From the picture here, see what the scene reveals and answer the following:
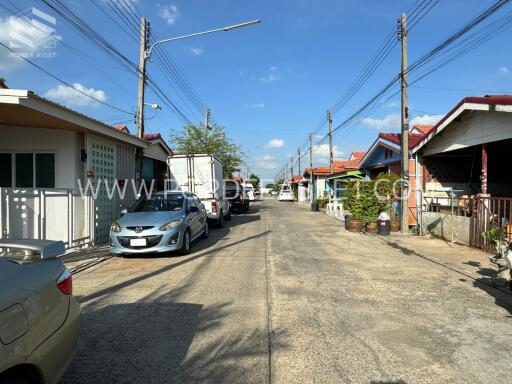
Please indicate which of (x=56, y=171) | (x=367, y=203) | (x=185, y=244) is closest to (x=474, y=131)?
(x=367, y=203)

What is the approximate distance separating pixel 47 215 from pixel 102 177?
3141mm

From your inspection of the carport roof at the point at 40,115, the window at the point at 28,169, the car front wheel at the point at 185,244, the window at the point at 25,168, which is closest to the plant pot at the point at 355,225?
the car front wheel at the point at 185,244

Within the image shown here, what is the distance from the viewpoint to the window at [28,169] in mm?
11281

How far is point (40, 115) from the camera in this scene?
9.06 metres

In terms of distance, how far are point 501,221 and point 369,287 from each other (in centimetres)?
587

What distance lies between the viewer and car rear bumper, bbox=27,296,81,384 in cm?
255

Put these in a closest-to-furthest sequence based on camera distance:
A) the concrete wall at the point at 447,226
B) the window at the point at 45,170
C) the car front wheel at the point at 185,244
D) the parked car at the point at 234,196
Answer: the car front wheel at the point at 185,244 → the window at the point at 45,170 → the concrete wall at the point at 447,226 → the parked car at the point at 234,196

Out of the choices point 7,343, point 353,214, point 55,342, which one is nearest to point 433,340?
point 55,342

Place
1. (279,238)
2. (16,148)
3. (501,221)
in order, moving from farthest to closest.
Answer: (279,238) < (16,148) < (501,221)

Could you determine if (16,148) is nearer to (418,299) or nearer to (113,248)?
(113,248)

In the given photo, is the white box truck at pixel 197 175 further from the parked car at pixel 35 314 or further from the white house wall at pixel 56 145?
the parked car at pixel 35 314

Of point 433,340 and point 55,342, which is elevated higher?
point 55,342

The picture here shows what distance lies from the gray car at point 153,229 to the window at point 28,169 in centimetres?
276

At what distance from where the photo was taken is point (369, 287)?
6.84 m
